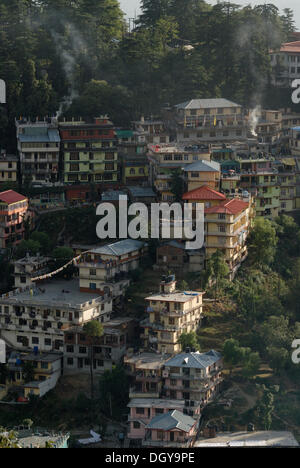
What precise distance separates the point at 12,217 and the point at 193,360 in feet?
58.3

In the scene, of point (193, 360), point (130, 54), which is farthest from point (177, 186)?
point (130, 54)

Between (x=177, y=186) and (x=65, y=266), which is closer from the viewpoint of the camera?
(x=65, y=266)

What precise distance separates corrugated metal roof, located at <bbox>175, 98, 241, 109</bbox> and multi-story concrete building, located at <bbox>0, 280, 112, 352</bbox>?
2050cm

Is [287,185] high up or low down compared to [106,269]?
up

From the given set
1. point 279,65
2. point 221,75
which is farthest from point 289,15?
point 221,75

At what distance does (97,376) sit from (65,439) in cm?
771

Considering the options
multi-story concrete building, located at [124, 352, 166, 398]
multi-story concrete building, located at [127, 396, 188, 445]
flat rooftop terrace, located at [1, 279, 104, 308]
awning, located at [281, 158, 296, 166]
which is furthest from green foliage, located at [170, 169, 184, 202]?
multi-story concrete building, located at [127, 396, 188, 445]

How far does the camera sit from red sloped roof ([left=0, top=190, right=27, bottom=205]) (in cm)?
→ 5934

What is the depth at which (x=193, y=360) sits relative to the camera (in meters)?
47.0

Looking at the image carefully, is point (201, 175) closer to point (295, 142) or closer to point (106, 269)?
point (106, 269)

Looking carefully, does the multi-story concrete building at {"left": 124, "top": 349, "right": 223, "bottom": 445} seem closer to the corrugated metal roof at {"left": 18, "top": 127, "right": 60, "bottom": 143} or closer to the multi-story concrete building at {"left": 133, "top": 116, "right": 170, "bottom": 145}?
the corrugated metal roof at {"left": 18, "top": 127, "right": 60, "bottom": 143}

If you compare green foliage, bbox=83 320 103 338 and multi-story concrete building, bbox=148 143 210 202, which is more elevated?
multi-story concrete building, bbox=148 143 210 202

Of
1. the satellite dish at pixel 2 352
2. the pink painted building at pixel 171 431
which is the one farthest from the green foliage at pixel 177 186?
the pink painted building at pixel 171 431

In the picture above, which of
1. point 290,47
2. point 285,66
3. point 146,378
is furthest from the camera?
point 290,47
